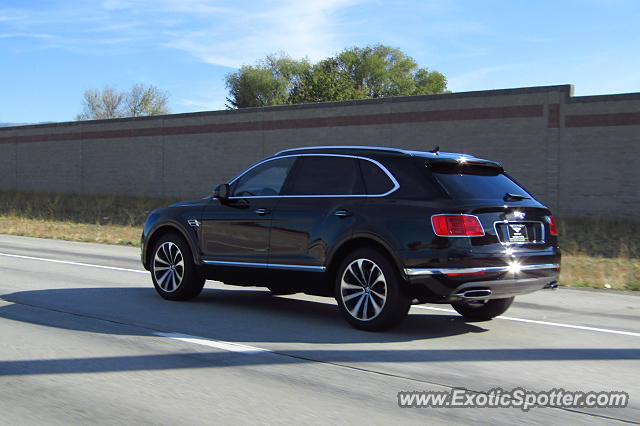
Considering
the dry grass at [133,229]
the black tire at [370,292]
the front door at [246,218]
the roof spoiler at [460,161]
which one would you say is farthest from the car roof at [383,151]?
the dry grass at [133,229]

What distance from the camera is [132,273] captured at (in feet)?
41.8

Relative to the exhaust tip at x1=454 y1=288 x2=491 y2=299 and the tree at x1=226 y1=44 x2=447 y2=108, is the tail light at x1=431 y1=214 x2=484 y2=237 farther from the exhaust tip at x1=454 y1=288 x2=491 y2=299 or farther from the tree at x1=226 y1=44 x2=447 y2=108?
the tree at x1=226 y1=44 x2=447 y2=108

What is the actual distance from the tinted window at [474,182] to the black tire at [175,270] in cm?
337

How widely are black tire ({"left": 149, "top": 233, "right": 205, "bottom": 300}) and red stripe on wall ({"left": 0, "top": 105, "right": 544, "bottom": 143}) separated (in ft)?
65.1

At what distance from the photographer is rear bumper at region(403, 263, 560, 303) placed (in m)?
6.86

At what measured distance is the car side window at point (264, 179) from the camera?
856 cm

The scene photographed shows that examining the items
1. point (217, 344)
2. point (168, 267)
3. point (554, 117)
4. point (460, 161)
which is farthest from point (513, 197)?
point (554, 117)

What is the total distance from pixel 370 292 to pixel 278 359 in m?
1.45

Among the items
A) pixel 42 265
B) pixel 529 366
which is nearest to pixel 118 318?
pixel 529 366

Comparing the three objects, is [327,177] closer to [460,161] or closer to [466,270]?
[460,161]

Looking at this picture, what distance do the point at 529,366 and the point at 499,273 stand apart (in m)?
1.08

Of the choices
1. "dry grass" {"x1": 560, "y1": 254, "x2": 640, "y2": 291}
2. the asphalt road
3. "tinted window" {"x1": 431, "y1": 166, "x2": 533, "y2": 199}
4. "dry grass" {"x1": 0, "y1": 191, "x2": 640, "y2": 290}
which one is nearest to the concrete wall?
"dry grass" {"x1": 0, "y1": 191, "x2": 640, "y2": 290}

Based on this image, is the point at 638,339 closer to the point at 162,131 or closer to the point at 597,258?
the point at 597,258

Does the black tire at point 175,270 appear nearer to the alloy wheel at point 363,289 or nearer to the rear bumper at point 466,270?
the alloy wheel at point 363,289
